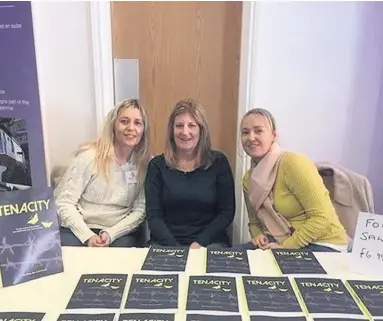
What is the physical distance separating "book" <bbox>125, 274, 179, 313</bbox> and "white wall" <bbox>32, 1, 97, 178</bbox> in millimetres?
1438

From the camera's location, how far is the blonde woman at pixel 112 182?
6.46 feet

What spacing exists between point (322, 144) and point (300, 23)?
2.32 feet

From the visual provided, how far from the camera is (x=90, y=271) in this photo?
1.23 metres

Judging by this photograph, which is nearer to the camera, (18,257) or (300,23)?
(18,257)

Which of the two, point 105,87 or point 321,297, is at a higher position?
point 105,87

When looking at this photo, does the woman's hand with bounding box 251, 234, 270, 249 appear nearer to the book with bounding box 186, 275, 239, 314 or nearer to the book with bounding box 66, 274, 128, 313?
the book with bounding box 186, 275, 239, 314

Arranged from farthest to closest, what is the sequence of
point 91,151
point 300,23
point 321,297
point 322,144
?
1. point 322,144
2. point 300,23
3. point 91,151
4. point 321,297

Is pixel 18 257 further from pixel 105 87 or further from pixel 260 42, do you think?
pixel 260 42

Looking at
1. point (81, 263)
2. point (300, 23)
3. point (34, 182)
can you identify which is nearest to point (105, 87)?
point (34, 182)

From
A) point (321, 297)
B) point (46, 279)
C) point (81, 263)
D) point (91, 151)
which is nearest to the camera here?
point (321, 297)

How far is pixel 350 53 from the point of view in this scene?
227cm

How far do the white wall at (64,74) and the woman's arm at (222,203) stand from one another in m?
0.88

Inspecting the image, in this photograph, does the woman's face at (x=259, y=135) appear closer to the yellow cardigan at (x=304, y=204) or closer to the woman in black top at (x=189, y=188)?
the yellow cardigan at (x=304, y=204)

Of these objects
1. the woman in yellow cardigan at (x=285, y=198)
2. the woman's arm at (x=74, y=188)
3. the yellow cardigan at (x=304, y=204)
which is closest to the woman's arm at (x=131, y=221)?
the woman's arm at (x=74, y=188)
